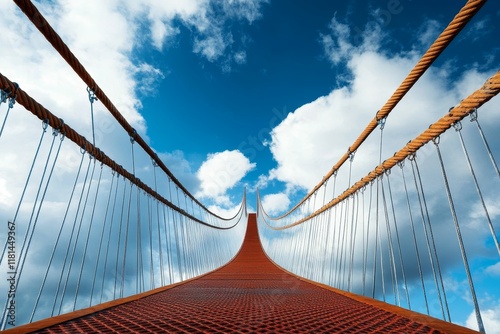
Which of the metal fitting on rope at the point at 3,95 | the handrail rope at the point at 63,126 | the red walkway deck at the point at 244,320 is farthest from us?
the handrail rope at the point at 63,126

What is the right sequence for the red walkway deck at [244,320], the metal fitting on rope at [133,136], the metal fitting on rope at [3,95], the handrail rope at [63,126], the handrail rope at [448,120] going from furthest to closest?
the metal fitting on rope at [133,136], the handrail rope at [63,126], the metal fitting on rope at [3,95], the handrail rope at [448,120], the red walkway deck at [244,320]

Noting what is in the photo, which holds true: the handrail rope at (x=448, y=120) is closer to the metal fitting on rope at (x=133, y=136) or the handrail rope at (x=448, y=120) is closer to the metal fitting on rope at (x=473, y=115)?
the metal fitting on rope at (x=473, y=115)

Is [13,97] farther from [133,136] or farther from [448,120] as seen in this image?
[448,120]

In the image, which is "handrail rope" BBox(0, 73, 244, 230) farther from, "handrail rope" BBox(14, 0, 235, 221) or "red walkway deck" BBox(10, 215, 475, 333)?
"red walkway deck" BBox(10, 215, 475, 333)

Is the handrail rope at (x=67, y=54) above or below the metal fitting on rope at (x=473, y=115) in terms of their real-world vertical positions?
above

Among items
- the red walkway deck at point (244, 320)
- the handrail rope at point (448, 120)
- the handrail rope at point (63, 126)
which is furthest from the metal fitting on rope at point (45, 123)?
the handrail rope at point (448, 120)

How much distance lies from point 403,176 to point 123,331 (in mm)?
2924

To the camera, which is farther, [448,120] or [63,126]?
[63,126]

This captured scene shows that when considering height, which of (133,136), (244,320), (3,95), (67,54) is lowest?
(244,320)

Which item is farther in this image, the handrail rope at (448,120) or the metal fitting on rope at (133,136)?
the metal fitting on rope at (133,136)

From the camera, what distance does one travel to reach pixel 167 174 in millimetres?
7969

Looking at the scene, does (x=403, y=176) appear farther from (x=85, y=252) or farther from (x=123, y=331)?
(x=85, y=252)

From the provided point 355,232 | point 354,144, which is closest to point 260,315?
point 355,232

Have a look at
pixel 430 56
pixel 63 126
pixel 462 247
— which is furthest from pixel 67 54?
pixel 462 247
